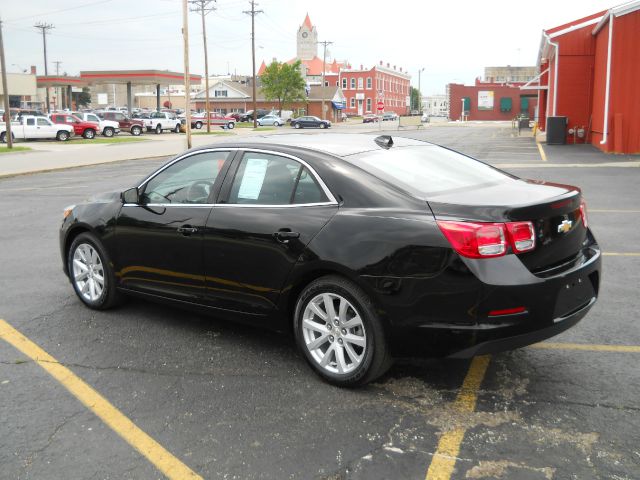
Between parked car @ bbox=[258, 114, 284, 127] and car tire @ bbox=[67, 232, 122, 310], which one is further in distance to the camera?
parked car @ bbox=[258, 114, 284, 127]

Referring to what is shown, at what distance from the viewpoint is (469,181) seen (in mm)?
4570

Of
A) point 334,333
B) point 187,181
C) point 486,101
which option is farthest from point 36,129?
point 486,101

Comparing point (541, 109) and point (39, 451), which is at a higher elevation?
point (541, 109)

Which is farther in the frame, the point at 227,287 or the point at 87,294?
the point at 87,294

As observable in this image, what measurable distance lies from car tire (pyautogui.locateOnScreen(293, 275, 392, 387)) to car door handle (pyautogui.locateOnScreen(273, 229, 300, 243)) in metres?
0.33

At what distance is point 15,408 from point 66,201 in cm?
1057

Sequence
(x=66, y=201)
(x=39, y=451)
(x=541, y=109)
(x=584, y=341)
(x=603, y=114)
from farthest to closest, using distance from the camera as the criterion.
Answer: (x=541, y=109) → (x=603, y=114) → (x=66, y=201) → (x=584, y=341) → (x=39, y=451)

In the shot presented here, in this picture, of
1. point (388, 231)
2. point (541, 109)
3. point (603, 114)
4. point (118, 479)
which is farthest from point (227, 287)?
point (541, 109)

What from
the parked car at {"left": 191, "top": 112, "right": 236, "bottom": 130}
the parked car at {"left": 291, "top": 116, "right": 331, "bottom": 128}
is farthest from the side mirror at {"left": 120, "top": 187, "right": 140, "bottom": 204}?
the parked car at {"left": 291, "top": 116, "right": 331, "bottom": 128}

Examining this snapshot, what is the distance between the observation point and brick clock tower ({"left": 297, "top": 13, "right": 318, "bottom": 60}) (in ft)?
443

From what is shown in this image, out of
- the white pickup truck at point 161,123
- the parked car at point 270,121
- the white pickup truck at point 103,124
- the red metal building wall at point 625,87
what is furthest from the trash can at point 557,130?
the parked car at point 270,121

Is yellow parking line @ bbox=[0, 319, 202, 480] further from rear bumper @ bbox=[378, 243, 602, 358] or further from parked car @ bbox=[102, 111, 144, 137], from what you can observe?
parked car @ bbox=[102, 111, 144, 137]

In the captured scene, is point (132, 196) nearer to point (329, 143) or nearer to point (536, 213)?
point (329, 143)

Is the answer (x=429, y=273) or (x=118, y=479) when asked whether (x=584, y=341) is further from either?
(x=118, y=479)
